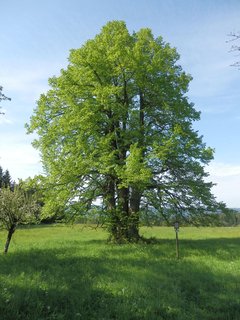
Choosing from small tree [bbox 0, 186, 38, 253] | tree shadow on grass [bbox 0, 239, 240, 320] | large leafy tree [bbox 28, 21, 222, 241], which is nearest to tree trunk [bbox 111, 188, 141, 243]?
large leafy tree [bbox 28, 21, 222, 241]

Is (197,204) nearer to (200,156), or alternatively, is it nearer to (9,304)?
(200,156)

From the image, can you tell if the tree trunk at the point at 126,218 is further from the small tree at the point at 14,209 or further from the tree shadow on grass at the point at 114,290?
the tree shadow on grass at the point at 114,290

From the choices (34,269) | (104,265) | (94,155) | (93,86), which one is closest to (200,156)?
(94,155)

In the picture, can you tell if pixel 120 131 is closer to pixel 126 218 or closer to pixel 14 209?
pixel 126 218

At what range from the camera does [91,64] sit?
81.6ft

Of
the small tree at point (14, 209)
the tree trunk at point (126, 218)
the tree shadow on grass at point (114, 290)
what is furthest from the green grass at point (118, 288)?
the tree trunk at point (126, 218)

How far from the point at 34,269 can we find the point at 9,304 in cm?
487

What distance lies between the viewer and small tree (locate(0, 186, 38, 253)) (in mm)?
20303

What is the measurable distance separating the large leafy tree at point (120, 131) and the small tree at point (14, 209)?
3.69 meters

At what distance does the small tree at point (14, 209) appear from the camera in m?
20.3

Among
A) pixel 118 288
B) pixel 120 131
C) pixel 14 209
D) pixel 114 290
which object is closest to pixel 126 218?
pixel 120 131

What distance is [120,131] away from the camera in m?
24.4

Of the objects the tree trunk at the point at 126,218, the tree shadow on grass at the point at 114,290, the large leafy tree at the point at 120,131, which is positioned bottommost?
the tree shadow on grass at the point at 114,290

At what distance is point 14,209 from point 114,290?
34.7 ft
